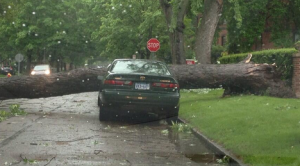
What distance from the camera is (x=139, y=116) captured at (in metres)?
16.0

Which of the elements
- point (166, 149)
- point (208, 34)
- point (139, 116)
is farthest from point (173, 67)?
point (166, 149)

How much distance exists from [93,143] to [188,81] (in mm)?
7776

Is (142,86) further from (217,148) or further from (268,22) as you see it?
(268,22)

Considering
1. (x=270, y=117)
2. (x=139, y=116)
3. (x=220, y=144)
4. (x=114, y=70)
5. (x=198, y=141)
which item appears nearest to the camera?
(x=220, y=144)

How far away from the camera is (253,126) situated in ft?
36.6

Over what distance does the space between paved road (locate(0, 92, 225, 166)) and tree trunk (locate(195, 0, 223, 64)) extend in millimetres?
9385

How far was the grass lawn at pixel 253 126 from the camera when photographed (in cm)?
845

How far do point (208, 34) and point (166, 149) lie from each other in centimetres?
1397

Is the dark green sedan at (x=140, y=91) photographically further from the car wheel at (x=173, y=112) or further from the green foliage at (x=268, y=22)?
the green foliage at (x=268, y=22)

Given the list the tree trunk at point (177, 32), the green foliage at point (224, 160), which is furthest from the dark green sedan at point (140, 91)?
the tree trunk at point (177, 32)

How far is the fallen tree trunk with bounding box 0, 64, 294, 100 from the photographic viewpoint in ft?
56.2

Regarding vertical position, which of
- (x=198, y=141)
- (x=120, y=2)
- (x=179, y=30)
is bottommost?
(x=198, y=141)

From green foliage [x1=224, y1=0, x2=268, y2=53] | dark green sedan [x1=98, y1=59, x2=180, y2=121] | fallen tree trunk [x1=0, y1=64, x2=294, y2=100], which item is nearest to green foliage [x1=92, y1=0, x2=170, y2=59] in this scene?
green foliage [x1=224, y1=0, x2=268, y2=53]

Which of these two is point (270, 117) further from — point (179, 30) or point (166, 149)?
point (179, 30)
